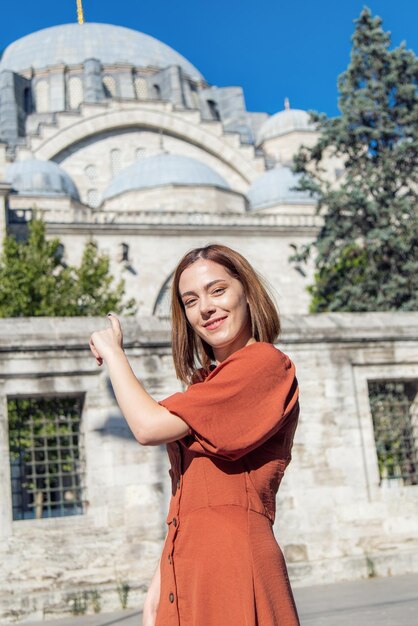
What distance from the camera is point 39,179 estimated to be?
3791cm

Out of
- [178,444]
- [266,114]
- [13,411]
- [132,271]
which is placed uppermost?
[266,114]

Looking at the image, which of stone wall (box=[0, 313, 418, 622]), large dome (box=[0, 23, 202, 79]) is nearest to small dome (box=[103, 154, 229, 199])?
large dome (box=[0, 23, 202, 79])

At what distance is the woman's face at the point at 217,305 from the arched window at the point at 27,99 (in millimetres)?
52165

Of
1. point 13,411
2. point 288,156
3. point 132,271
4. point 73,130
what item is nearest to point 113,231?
point 132,271

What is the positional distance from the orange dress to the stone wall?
5.88 m

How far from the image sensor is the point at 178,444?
2266 millimetres

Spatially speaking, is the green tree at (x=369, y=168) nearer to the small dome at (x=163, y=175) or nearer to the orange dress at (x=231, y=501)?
the small dome at (x=163, y=175)

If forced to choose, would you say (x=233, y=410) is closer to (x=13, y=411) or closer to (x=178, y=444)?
(x=178, y=444)

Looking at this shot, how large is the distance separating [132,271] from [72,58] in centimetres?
2897

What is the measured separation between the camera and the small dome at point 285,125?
50.3 meters

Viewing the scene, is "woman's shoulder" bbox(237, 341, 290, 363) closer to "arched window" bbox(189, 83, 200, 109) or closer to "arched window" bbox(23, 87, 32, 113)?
"arched window" bbox(23, 87, 32, 113)

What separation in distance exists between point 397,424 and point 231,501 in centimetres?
758

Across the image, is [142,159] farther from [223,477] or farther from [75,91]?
[223,477]

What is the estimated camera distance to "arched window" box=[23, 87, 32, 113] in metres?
52.5
